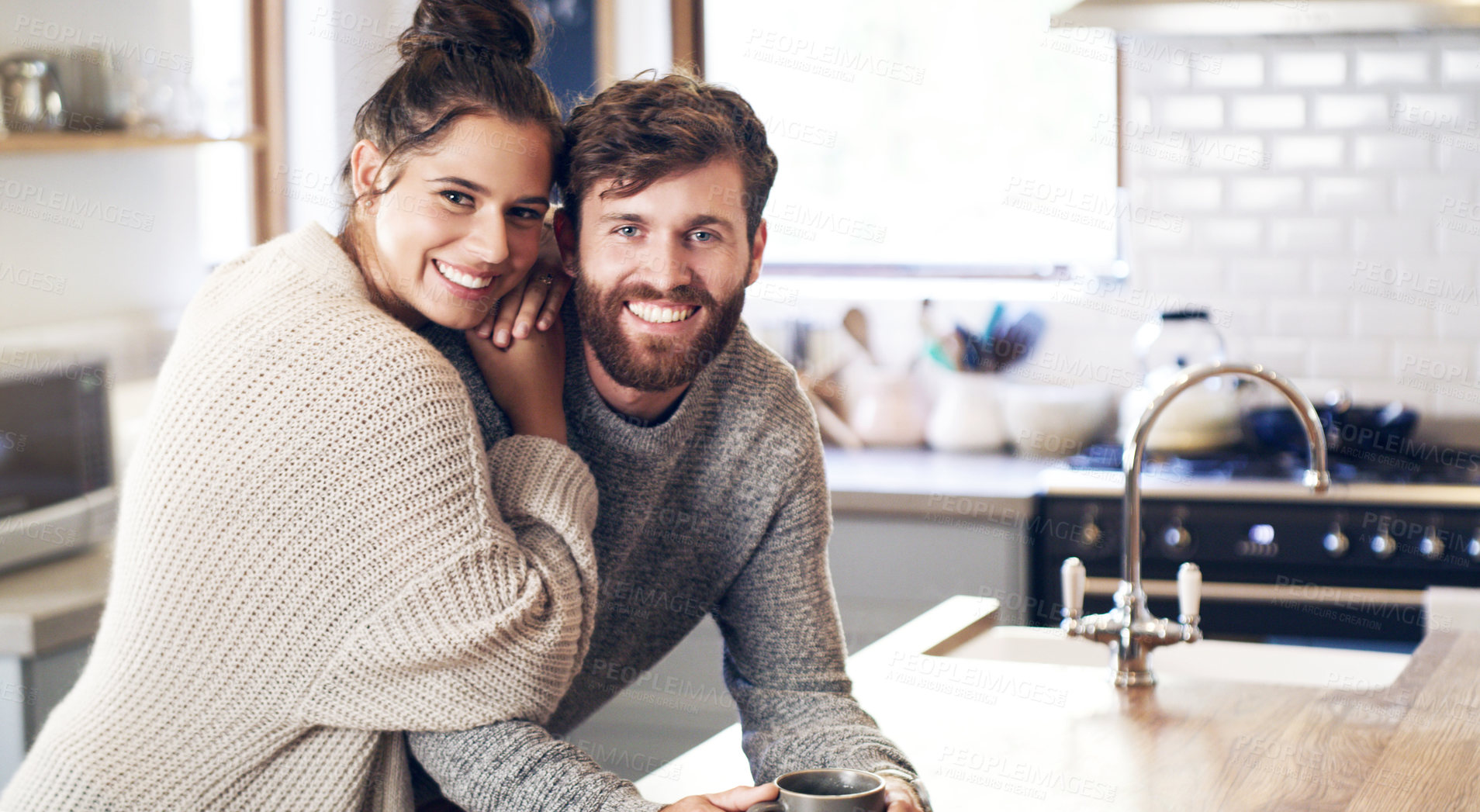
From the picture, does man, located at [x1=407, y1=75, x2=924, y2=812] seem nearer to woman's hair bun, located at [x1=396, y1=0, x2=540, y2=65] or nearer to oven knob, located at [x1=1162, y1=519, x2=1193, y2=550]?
woman's hair bun, located at [x1=396, y1=0, x2=540, y2=65]

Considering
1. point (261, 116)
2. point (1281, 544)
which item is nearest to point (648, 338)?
point (1281, 544)

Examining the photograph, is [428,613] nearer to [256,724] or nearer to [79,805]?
[256,724]

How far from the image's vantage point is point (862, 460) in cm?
381

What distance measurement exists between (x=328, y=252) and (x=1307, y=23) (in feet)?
8.62

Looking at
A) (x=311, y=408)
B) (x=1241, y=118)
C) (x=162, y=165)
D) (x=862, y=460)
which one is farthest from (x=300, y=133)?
(x=311, y=408)

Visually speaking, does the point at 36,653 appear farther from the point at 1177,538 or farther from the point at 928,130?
the point at 928,130

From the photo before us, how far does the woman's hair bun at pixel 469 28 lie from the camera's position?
154 centimetres

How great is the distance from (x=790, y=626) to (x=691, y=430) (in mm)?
260

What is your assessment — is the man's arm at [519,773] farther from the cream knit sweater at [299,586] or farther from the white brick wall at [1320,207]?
the white brick wall at [1320,207]

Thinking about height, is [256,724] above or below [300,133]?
below

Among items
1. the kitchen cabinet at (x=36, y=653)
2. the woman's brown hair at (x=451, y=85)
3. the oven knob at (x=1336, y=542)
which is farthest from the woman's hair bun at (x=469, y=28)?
the oven knob at (x=1336, y=542)

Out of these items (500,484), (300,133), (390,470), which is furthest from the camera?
(300,133)

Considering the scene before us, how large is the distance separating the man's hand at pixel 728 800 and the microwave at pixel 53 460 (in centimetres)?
191

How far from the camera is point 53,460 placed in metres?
2.78
